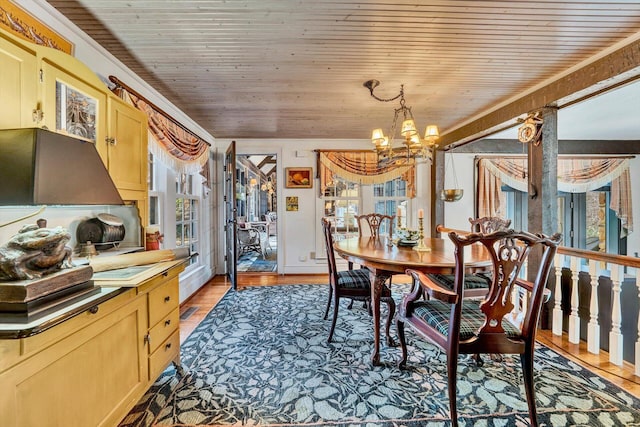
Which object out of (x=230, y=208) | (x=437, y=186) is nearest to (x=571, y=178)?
(x=437, y=186)

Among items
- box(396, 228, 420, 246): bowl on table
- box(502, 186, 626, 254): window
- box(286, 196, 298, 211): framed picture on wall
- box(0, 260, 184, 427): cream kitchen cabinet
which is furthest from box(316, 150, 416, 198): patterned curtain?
box(0, 260, 184, 427): cream kitchen cabinet

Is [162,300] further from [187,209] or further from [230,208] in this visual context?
[230,208]

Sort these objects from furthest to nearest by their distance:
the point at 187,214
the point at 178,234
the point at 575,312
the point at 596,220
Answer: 1. the point at 596,220
2. the point at 187,214
3. the point at 178,234
4. the point at 575,312

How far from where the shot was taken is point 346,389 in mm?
1823

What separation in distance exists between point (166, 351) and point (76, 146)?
4.19 ft

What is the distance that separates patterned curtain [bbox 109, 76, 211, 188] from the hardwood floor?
1.60 metres

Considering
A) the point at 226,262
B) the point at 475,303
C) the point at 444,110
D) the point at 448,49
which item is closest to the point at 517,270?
the point at 475,303

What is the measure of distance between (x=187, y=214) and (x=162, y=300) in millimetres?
2379

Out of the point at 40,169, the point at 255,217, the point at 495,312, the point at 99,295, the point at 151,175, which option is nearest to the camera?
the point at 40,169

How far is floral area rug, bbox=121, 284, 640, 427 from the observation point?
1581 millimetres

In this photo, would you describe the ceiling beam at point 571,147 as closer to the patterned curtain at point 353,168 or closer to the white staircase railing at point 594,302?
the patterned curtain at point 353,168

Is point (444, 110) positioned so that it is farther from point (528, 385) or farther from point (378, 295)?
point (528, 385)

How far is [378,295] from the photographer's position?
210 cm

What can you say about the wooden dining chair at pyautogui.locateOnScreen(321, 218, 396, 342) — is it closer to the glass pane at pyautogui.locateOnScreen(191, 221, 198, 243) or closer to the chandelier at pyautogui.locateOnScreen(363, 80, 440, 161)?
the chandelier at pyautogui.locateOnScreen(363, 80, 440, 161)
